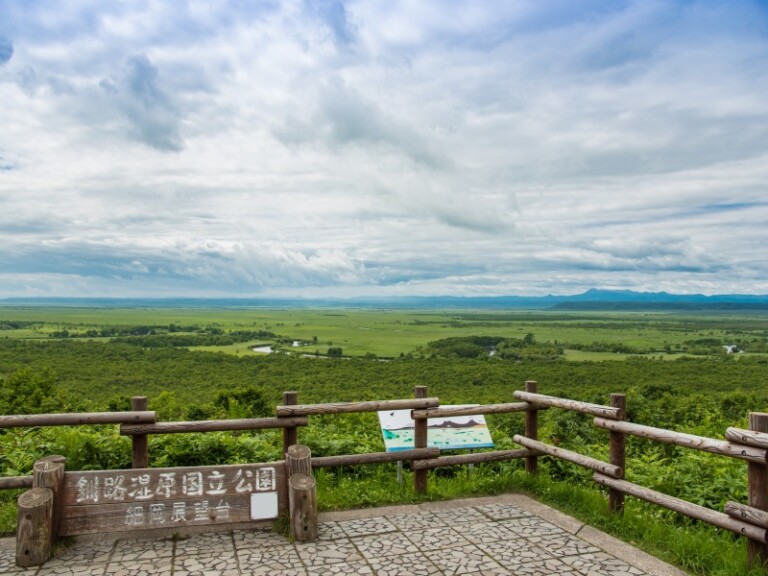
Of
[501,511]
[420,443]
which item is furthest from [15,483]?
[501,511]

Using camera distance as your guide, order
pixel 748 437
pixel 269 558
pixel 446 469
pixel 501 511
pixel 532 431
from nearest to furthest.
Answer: pixel 748 437 < pixel 269 558 < pixel 501 511 < pixel 532 431 < pixel 446 469

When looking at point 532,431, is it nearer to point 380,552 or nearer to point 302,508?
point 380,552

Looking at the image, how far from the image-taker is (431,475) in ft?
24.4

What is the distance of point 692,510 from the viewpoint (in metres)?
5.00

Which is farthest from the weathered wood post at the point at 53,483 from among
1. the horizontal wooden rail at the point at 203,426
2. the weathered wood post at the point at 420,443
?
the weathered wood post at the point at 420,443

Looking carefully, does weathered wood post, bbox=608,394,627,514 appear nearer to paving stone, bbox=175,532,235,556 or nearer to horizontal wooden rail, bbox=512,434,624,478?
horizontal wooden rail, bbox=512,434,624,478

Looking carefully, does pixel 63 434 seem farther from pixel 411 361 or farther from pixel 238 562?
pixel 411 361

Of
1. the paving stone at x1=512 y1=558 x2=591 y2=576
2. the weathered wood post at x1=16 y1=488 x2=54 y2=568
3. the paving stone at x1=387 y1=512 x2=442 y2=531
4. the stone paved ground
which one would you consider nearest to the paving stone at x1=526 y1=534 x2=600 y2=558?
the stone paved ground

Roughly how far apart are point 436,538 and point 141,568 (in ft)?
8.00

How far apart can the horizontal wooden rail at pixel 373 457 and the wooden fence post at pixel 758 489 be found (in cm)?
306

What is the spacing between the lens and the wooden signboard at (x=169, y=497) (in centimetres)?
512

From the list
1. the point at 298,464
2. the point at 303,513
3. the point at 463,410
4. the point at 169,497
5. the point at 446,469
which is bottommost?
the point at 446,469

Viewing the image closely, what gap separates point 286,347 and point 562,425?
282ft

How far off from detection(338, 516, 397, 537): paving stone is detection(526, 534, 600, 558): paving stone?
4.21 feet
